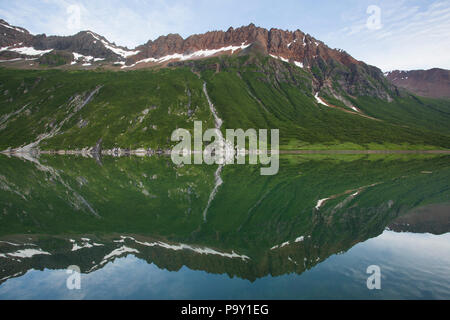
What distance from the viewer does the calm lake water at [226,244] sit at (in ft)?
50.1

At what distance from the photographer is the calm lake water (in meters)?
15.3

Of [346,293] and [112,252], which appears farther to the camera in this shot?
[112,252]

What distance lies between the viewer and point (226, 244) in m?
23.1

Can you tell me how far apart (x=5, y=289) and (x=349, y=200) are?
36551mm

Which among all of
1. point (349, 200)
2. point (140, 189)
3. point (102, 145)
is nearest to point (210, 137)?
point (102, 145)

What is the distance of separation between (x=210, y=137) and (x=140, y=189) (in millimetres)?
145364

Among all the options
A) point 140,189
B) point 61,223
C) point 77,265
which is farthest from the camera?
point 140,189

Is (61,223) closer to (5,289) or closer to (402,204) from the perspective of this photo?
(5,289)

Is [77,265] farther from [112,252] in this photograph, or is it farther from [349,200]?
[349,200]

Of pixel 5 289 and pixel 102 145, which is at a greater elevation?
pixel 102 145

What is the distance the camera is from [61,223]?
28922 mm

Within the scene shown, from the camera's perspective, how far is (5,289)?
49.1ft
